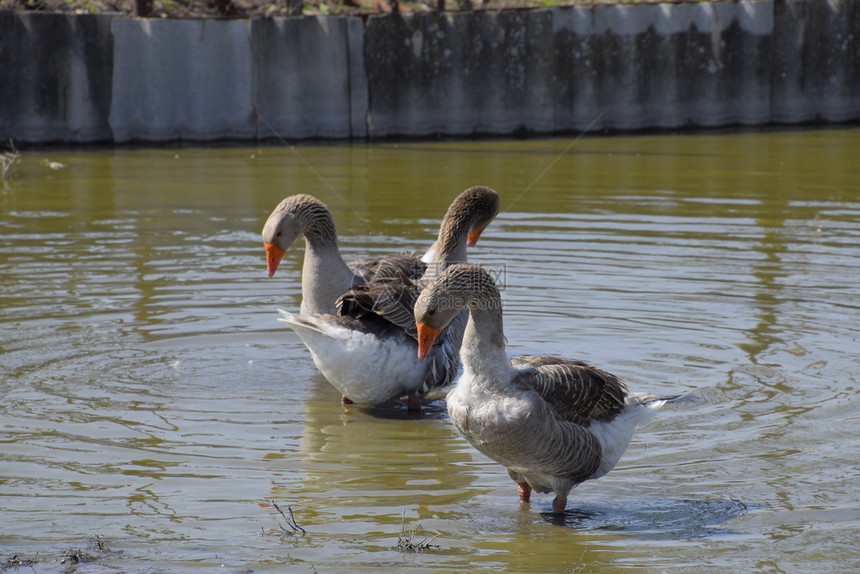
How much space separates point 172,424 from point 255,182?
7.03m

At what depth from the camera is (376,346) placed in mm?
5980

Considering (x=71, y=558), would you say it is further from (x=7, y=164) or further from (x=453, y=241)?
(x=7, y=164)

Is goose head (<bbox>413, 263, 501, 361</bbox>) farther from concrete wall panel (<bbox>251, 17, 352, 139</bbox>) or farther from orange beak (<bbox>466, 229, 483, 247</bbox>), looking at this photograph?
concrete wall panel (<bbox>251, 17, 352, 139</bbox>)

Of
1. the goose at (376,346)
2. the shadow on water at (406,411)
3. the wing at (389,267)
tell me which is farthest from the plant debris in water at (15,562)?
the wing at (389,267)

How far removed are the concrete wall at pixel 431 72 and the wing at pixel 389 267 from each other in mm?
7911

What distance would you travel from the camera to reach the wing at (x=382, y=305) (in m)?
6.02

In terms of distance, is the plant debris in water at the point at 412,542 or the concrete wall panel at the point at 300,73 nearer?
the plant debris in water at the point at 412,542

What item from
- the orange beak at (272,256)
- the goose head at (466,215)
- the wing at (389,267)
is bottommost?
the wing at (389,267)

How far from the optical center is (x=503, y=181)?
1242 centimetres

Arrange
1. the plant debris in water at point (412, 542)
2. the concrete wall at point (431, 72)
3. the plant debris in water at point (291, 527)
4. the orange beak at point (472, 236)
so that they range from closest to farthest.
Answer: the plant debris in water at point (412, 542), the plant debris in water at point (291, 527), the orange beak at point (472, 236), the concrete wall at point (431, 72)

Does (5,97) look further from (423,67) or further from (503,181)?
(503,181)

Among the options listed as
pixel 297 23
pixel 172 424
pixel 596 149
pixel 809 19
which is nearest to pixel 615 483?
pixel 172 424

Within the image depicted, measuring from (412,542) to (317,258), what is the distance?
9.38ft

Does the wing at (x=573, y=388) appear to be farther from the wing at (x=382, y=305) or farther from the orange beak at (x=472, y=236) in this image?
the orange beak at (x=472, y=236)
